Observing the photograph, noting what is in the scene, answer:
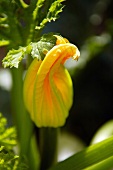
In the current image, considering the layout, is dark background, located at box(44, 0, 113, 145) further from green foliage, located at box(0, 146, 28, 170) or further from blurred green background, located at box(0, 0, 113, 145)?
green foliage, located at box(0, 146, 28, 170)

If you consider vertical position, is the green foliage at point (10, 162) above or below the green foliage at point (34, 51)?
below

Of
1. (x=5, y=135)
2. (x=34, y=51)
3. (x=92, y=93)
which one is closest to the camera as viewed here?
(x=34, y=51)

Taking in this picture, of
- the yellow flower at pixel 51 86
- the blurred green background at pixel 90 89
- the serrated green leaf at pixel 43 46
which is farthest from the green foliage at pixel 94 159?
the blurred green background at pixel 90 89

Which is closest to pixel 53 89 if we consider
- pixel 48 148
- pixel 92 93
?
pixel 48 148

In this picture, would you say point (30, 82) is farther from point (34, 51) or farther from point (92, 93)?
point (92, 93)

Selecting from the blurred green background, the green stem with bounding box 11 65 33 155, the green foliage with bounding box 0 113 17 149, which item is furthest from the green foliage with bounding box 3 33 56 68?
the blurred green background

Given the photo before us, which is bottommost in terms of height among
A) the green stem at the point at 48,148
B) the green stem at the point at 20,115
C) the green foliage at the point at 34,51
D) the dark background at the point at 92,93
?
the dark background at the point at 92,93

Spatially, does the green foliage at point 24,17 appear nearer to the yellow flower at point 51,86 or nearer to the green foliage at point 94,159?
the yellow flower at point 51,86

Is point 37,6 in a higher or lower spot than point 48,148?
higher
